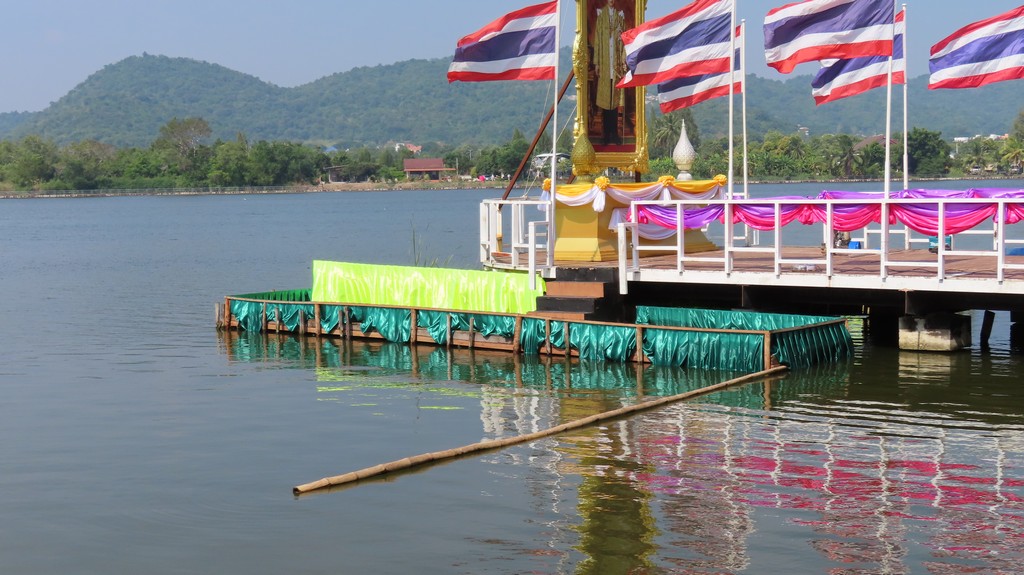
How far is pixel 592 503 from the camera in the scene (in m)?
14.7

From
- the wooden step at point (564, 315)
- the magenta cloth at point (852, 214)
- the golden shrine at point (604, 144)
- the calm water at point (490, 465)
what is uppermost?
the golden shrine at point (604, 144)

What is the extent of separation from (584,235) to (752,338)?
550 cm

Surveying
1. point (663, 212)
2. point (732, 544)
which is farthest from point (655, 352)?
point (732, 544)

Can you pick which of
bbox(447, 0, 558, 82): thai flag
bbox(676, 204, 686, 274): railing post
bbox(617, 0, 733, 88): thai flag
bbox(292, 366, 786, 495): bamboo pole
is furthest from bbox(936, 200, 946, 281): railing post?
bbox(447, 0, 558, 82): thai flag

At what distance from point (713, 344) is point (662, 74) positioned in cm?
555

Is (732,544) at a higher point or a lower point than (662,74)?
lower

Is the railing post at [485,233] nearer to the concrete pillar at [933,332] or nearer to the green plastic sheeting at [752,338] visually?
the green plastic sheeting at [752,338]

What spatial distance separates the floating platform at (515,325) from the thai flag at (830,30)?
479 centimetres

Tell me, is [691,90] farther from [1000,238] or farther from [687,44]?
[1000,238]

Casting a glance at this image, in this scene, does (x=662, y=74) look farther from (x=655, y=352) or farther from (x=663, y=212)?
(x=655, y=352)

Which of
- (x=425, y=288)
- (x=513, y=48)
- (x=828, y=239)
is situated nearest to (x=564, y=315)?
(x=425, y=288)

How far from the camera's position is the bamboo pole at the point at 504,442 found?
51.0 ft

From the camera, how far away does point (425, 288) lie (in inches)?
1110

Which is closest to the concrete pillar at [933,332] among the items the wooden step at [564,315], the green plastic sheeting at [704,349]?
the green plastic sheeting at [704,349]
